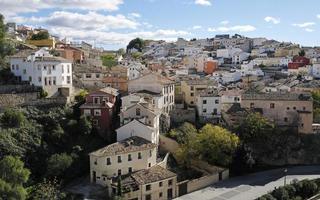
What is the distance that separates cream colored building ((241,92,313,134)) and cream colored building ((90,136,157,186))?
1867cm

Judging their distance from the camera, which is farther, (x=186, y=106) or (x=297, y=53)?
(x=297, y=53)

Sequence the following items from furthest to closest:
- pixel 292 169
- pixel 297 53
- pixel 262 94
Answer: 1. pixel 297 53
2. pixel 262 94
3. pixel 292 169

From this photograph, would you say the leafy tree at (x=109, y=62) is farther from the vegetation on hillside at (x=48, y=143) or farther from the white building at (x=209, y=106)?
the vegetation on hillside at (x=48, y=143)

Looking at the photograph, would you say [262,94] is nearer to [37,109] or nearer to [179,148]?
[179,148]

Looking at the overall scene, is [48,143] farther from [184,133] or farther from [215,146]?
[215,146]

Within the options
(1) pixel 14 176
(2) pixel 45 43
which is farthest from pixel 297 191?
(2) pixel 45 43

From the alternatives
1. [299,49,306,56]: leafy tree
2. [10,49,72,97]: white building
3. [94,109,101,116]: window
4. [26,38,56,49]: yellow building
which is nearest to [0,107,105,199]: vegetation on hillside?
[94,109,101,116]: window

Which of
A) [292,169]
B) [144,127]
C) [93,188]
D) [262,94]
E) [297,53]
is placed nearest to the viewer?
[93,188]

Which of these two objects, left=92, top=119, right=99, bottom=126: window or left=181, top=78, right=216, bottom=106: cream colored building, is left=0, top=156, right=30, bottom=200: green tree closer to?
left=92, top=119, right=99, bottom=126: window

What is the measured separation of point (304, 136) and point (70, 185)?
96.7 feet

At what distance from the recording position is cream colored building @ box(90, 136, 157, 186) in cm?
4281

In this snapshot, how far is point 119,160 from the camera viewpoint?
43.4 m

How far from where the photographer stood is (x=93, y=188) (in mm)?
42125

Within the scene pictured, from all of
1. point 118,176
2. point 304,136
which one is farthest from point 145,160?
point 304,136
